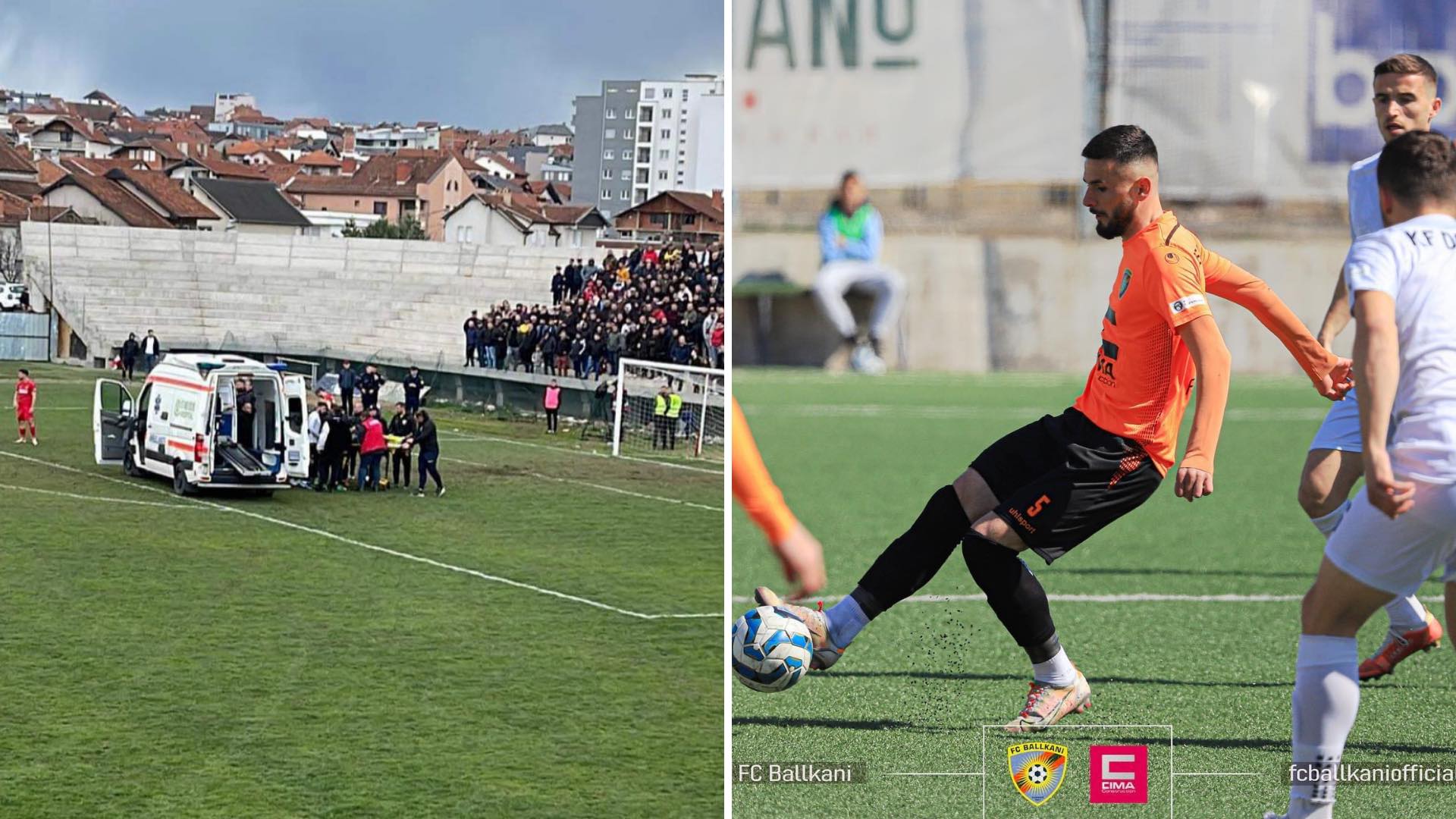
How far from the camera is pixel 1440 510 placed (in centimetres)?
306

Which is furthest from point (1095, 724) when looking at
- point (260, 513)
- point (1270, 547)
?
point (260, 513)

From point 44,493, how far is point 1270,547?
958cm

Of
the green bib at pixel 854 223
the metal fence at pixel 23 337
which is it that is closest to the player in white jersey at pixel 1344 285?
the green bib at pixel 854 223

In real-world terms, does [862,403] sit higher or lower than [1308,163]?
lower

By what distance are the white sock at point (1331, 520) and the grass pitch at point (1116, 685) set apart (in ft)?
2.12

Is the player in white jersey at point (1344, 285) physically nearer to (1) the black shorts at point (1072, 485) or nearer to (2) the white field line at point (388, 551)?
(1) the black shorts at point (1072, 485)

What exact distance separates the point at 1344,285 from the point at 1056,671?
117 cm

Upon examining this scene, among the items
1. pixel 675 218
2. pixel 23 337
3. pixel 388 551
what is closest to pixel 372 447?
pixel 388 551

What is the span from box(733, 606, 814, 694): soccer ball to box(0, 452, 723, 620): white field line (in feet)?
28.6

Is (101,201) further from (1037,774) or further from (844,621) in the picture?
(1037,774)

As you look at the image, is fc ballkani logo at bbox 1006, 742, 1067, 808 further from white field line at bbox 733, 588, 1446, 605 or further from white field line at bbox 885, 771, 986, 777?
white field line at bbox 733, 588, 1446, 605

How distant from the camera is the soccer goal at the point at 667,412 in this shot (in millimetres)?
13055

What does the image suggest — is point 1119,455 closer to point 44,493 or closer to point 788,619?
point 788,619

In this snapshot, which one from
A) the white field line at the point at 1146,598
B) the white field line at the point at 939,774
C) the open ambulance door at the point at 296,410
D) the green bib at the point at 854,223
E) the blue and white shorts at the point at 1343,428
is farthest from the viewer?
the open ambulance door at the point at 296,410
